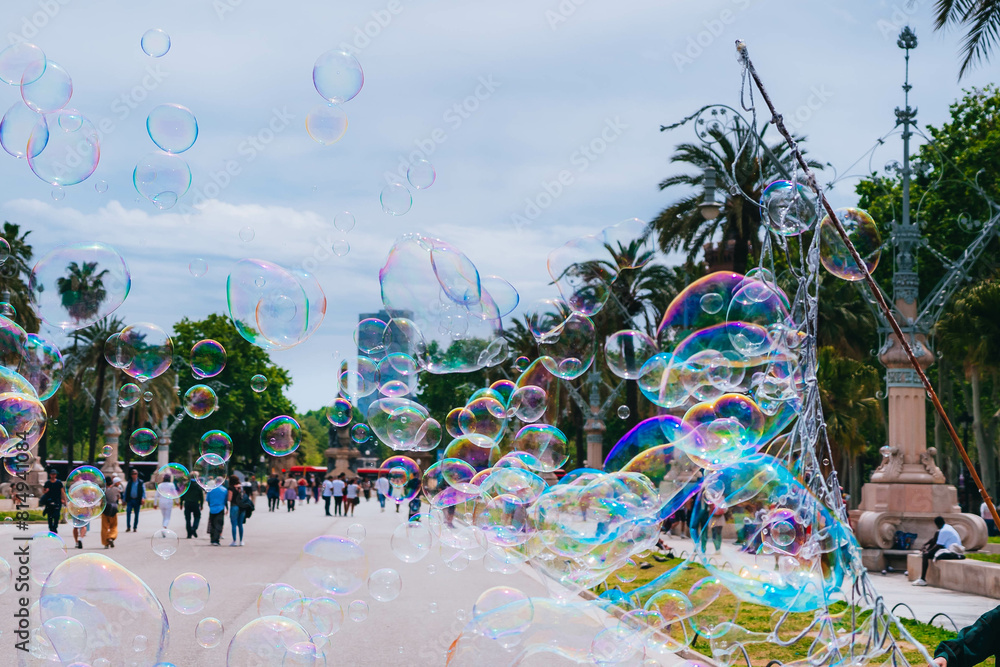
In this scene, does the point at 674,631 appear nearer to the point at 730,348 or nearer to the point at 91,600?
the point at 730,348

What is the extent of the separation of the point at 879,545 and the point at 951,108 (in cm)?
2340

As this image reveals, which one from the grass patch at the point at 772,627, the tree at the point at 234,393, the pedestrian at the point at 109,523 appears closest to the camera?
the grass patch at the point at 772,627

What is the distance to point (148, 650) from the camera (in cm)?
580

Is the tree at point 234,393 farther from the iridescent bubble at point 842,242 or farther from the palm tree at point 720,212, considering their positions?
the iridescent bubble at point 842,242

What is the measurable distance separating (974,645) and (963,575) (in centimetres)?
1076

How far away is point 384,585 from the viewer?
29.2ft

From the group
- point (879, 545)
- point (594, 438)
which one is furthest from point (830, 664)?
point (594, 438)

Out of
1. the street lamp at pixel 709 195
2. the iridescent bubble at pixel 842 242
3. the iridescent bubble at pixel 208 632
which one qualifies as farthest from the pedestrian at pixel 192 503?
the iridescent bubble at pixel 842 242

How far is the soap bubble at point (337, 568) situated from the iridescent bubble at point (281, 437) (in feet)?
12.8

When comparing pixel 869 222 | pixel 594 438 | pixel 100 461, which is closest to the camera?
pixel 869 222

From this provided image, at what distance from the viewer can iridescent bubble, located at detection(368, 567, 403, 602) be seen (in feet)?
28.7

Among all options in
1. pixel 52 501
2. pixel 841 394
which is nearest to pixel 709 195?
pixel 52 501

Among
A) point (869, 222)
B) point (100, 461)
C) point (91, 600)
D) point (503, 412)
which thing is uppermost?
point (869, 222)

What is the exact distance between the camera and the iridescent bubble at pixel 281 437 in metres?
12.7
